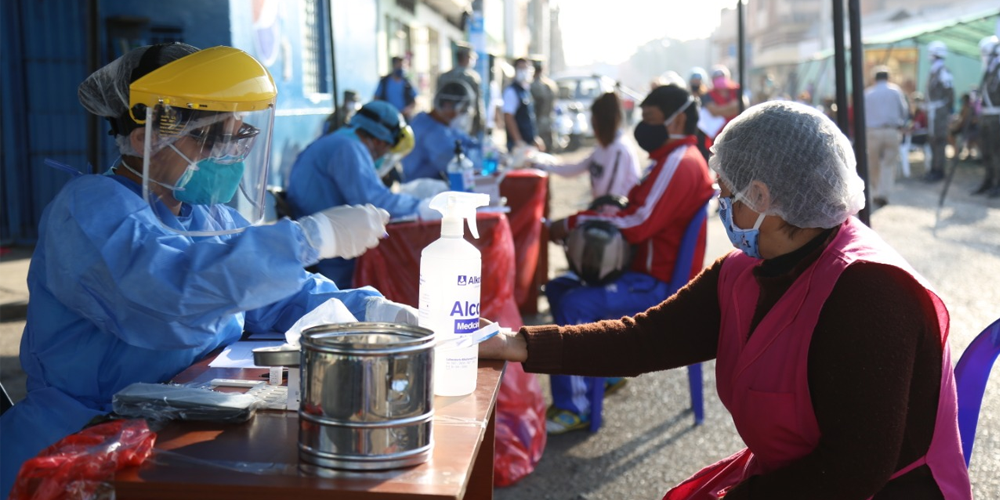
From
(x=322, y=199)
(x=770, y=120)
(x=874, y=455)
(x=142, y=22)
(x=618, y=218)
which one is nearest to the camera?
(x=874, y=455)

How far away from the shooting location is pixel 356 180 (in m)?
4.91

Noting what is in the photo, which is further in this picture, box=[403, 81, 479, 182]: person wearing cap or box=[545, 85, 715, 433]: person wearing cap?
box=[403, 81, 479, 182]: person wearing cap

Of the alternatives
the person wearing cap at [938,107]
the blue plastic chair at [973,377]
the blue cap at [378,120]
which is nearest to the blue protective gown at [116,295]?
the blue plastic chair at [973,377]

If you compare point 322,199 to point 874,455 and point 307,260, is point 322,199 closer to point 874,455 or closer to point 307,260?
point 307,260

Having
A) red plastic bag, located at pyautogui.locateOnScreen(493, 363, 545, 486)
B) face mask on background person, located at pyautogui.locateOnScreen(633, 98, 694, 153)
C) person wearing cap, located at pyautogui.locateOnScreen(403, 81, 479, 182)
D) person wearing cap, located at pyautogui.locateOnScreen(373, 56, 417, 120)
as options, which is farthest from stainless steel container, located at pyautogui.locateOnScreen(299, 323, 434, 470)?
person wearing cap, located at pyautogui.locateOnScreen(373, 56, 417, 120)

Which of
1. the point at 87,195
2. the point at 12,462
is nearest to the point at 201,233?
the point at 87,195

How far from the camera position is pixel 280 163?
9.62m

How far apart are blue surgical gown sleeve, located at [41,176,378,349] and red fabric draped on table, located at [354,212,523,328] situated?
242 centimetres

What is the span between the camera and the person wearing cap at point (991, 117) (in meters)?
13.3

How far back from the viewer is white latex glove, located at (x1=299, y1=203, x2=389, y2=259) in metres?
1.88

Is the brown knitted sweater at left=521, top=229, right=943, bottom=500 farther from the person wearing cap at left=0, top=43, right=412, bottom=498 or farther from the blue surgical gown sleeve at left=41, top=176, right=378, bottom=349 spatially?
the blue surgical gown sleeve at left=41, top=176, right=378, bottom=349

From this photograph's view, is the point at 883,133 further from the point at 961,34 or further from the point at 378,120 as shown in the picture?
the point at 378,120

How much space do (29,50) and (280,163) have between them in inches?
95.3

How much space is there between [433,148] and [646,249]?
301cm
